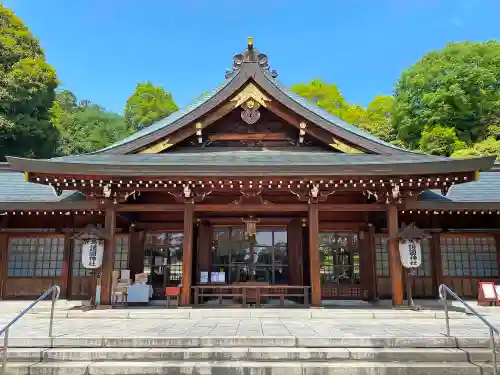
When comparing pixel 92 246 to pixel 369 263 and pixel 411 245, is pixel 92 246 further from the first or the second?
pixel 369 263

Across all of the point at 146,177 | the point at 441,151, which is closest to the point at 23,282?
the point at 146,177

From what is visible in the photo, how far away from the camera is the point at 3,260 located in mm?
13047

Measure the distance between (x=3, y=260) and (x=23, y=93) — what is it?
22942 mm

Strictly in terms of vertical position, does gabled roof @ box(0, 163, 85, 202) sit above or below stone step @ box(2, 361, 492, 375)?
above

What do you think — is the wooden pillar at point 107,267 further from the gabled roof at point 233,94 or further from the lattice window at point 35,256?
the lattice window at point 35,256

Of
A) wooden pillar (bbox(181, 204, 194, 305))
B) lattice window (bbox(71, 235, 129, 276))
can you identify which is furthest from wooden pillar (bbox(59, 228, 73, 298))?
wooden pillar (bbox(181, 204, 194, 305))

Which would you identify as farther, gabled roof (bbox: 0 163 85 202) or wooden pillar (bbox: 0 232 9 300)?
wooden pillar (bbox: 0 232 9 300)

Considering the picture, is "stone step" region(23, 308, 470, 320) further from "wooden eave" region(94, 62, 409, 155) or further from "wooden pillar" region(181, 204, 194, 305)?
"wooden eave" region(94, 62, 409, 155)

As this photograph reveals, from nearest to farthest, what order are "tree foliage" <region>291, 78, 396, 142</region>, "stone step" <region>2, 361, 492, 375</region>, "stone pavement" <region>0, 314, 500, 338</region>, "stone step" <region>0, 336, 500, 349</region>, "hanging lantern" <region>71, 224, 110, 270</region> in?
"stone step" <region>2, 361, 492, 375</region> → "stone step" <region>0, 336, 500, 349</region> → "stone pavement" <region>0, 314, 500, 338</region> → "hanging lantern" <region>71, 224, 110, 270</region> → "tree foliage" <region>291, 78, 396, 142</region>

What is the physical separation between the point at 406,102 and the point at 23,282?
121ft

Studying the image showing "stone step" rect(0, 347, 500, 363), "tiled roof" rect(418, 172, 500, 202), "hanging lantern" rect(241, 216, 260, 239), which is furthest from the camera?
"tiled roof" rect(418, 172, 500, 202)

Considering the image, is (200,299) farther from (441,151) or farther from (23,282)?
(441,151)

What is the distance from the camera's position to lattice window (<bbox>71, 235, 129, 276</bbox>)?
43.1ft

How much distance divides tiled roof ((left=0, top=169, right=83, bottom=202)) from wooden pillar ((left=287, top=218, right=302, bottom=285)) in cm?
670
